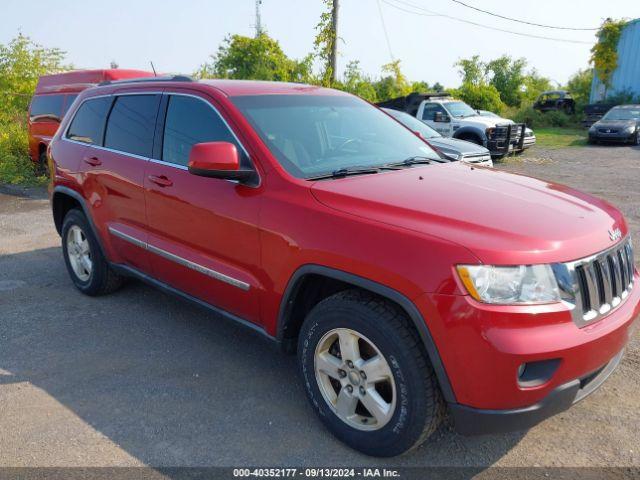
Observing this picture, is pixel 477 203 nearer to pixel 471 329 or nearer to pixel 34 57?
pixel 471 329

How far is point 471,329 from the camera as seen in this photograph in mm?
2270

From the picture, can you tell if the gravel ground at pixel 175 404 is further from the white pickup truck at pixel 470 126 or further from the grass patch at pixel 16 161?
the white pickup truck at pixel 470 126

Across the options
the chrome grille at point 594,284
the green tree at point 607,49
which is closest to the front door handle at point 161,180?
the chrome grille at point 594,284

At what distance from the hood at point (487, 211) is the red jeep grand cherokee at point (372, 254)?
0.01m

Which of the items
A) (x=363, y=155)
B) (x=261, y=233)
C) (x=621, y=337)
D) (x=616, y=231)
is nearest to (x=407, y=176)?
(x=363, y=155)

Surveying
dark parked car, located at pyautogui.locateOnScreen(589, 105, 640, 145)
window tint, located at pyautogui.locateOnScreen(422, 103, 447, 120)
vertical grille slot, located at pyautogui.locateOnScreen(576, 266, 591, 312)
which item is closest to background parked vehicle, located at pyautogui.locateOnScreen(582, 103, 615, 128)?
dark parked car, located at pyautogui.locateOnScreen(589, 105, 640, 145)

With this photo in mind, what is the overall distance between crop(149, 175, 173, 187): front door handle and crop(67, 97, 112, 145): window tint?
1.06 metres

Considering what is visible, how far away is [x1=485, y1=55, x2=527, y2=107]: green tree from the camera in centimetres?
4019

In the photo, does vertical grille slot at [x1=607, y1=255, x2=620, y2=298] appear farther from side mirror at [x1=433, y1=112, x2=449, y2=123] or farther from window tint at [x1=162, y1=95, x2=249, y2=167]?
side mirror at [x1=433, y1=112, x2=449, y2=123]

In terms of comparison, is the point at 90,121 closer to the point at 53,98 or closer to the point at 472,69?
the point at 53,98

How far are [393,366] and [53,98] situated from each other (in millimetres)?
10535

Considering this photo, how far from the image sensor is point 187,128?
12.4ft

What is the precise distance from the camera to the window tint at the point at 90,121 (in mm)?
4703

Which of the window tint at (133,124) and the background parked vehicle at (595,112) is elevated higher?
the window tint at (133,124)
